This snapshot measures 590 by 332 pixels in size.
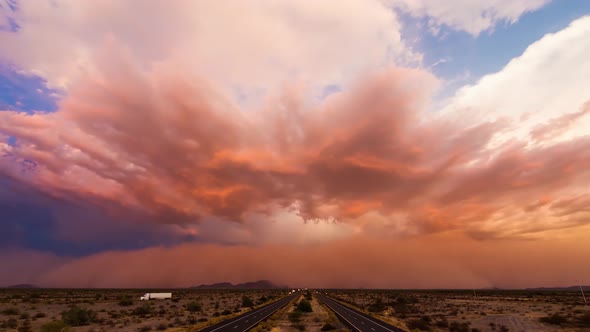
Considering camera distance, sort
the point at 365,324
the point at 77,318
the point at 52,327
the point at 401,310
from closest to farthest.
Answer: the point at 52,327 → the point at 365,324 → the point at 77,318 → the point at 401,310

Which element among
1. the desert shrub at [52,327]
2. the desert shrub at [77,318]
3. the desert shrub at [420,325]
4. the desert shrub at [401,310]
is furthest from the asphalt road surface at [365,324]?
the desert shrub at [77,318]

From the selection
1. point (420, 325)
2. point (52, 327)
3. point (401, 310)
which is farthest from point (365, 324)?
point (52, 327)

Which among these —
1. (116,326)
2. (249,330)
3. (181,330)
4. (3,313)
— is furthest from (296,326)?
(3,313)

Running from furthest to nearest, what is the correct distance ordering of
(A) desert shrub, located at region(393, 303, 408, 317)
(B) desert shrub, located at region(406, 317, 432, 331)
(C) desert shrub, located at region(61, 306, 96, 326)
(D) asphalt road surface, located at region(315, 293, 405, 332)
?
1. (A) desert shrub, located at region(393, 303, 408, 317)
2. (C) desert shrub, located at region(61, 306, 96, 326)
3. (B) desert shrub, located at region(406, 317, 432, 331)
4. (D) asphalt road surface, located at region(315, 293, 405, 332)

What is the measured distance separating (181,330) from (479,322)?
1598 inches

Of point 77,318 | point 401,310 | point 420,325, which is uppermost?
point 77,318

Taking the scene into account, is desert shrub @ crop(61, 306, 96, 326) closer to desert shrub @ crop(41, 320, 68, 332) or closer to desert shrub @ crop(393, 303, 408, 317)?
desert shrub @ crop(41, 320, 68, 332)

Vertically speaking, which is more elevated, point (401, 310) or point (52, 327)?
point (52, 327)

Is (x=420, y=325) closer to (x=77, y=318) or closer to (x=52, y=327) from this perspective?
(x=52, y=327)

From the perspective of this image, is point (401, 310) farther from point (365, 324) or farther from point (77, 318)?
point (77, 318)

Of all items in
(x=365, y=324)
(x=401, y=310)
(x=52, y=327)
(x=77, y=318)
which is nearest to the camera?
(x=52, y=327)

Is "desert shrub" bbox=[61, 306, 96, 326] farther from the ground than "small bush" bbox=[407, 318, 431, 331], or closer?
farther from the ground

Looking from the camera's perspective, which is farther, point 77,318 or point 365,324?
point 77,318

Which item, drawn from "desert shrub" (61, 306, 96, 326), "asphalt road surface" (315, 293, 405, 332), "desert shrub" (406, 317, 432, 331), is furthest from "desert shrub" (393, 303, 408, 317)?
"desert shrub" (61, 306, 96, 326)
